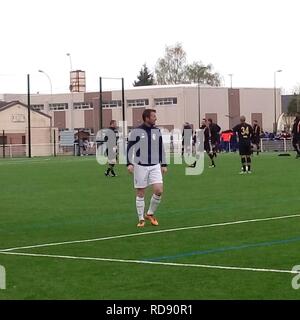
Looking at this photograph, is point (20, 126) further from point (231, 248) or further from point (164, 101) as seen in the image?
point (231, 248)

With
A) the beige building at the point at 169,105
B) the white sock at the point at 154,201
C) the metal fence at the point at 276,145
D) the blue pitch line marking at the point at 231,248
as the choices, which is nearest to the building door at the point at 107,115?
the beige building at the point at 169,105

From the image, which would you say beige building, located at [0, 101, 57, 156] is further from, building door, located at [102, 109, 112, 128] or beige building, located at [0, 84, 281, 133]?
building door, located at [102, 109, 112, 128]

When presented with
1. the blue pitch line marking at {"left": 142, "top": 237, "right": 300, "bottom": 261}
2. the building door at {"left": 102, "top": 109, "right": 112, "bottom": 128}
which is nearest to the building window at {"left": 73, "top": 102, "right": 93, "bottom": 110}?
the building door at {"left": 102, "top": 109, "right": 112, "bottom": 128}

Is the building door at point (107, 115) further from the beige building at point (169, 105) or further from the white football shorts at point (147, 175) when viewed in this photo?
the white football shorts at point (147, 175)

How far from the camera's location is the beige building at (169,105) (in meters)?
100

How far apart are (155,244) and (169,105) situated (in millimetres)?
87844

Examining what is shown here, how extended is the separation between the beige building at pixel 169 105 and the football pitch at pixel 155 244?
251 feet

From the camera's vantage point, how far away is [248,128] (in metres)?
31.1

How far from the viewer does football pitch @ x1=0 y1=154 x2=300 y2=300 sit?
9688mm

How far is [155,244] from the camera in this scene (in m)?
13.1

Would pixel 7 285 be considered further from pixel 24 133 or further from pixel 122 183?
pixel 24 133

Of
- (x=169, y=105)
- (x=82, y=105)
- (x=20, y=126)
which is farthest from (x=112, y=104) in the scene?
(x=20, y=126)

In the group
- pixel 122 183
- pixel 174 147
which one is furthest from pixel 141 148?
pixel 174 147

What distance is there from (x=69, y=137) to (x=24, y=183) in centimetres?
4382
